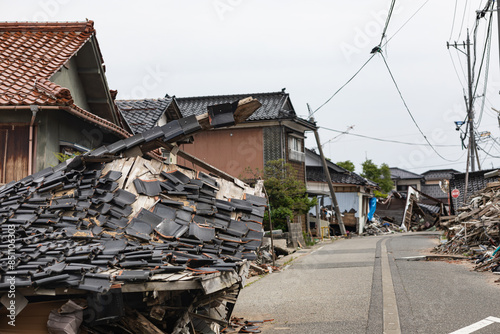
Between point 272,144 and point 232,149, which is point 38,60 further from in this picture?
point 272,144

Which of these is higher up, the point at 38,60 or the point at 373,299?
the point at 38,60

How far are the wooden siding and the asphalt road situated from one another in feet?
20.0

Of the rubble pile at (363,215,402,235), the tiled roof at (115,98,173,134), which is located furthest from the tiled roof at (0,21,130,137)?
the rubble pile at (363,215,402,235)

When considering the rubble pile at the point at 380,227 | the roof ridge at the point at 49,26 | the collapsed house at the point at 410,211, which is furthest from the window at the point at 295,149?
the roof ridge at the point at 49,26

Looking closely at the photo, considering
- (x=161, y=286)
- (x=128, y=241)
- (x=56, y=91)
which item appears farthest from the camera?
(x=56, y=91)

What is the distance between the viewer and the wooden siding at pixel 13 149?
38.8 ft

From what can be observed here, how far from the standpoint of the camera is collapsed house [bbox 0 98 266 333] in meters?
5.32

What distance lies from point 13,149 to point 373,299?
8889 millimetres

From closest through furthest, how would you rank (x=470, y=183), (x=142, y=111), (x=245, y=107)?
(x=245, y=107) < (x=142, y=111) < (x=470, y=183)

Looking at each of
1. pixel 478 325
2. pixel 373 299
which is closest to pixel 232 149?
pixel 373 299

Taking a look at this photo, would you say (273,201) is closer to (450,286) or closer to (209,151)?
(209,151)

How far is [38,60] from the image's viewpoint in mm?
13336

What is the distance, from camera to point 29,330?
18.5ft

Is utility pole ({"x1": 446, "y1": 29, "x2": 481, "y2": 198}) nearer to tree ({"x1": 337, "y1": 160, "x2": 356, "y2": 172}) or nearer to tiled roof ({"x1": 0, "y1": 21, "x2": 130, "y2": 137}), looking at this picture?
tree ({"x1": 337, "y1": 160, "x2": 356, "y2": 172})
